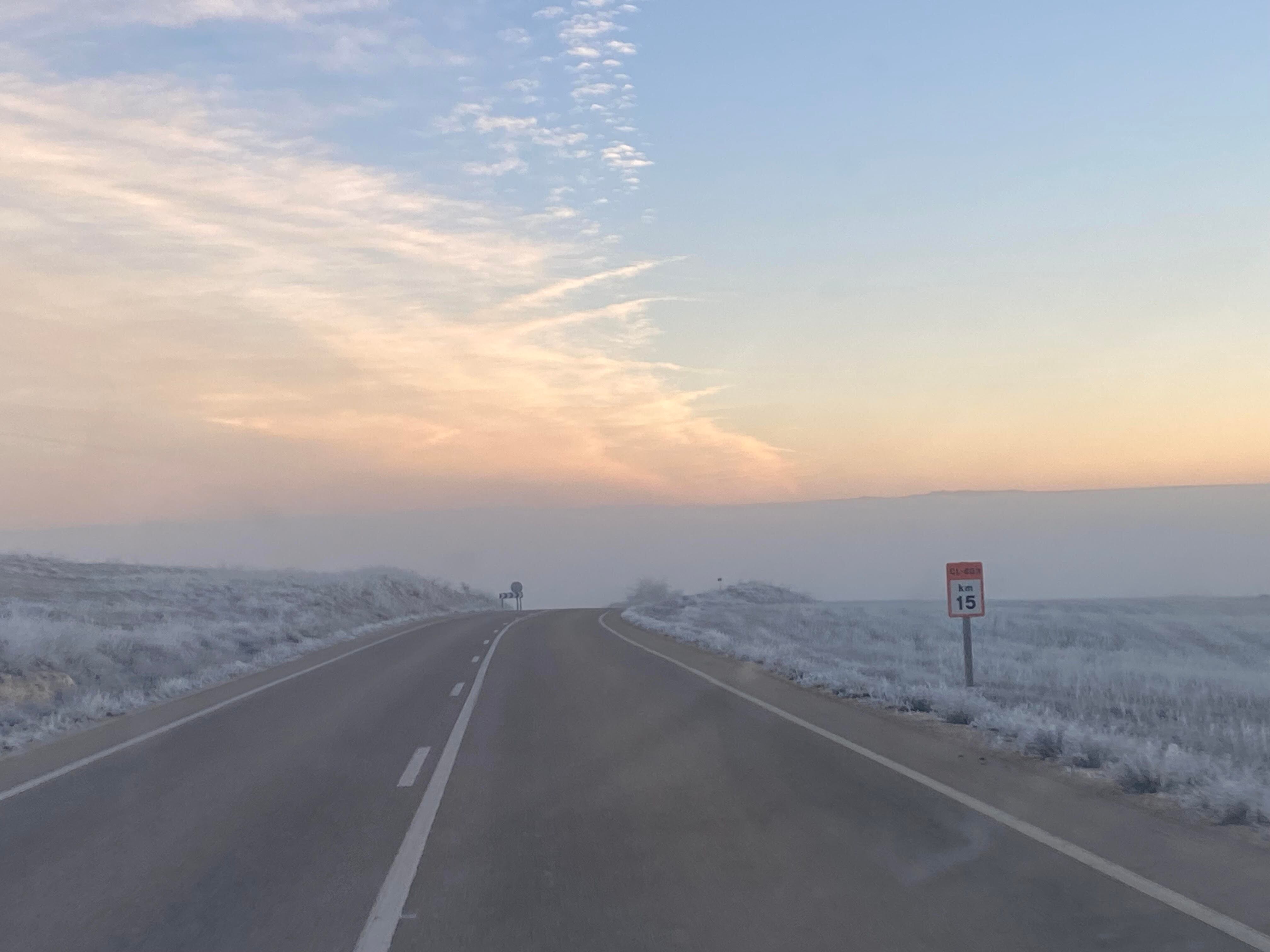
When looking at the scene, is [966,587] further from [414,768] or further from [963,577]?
[414,768]

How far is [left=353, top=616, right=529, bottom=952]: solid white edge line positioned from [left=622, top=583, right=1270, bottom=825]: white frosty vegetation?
216 inches

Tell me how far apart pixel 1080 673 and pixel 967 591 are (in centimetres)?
751

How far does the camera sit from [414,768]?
402 inches

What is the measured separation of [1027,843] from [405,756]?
6.44 meters

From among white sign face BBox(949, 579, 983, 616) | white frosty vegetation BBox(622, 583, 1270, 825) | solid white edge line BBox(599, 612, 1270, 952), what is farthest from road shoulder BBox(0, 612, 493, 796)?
white sign face BBox(949, 579, 983, 616)

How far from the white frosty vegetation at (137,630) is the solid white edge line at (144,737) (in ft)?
4.45

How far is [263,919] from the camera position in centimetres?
575

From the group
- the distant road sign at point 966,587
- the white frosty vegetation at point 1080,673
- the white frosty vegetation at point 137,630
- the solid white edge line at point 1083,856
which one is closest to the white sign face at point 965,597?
the distant road sign at point 966,587

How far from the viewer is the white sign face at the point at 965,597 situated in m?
14.4

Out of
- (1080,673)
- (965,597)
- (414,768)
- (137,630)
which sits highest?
(965,597)

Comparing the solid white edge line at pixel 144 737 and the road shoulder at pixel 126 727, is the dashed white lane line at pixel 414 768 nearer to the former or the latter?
the solid white edge line at pixel 144 737

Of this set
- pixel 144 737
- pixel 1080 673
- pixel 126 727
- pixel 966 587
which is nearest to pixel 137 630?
pixel 126 727

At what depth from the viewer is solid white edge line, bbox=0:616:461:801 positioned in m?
9.90

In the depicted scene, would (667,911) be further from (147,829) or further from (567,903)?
(147,829)
